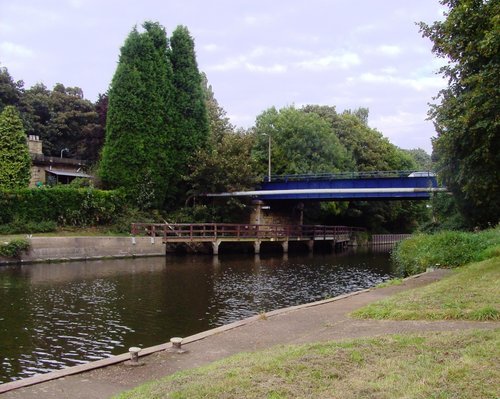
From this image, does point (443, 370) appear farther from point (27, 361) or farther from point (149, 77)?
point (149, 77)

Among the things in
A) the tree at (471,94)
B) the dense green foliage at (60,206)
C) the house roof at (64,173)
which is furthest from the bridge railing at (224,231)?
the tree at (471,94)

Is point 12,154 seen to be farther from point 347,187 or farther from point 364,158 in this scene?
point 364,158

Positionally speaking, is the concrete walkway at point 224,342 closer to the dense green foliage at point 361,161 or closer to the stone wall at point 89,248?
the stone wall at point 89,248

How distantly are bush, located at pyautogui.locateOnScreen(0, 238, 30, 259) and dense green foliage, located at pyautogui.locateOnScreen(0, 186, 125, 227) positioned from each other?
4497 mm

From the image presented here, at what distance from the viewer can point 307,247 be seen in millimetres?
49500

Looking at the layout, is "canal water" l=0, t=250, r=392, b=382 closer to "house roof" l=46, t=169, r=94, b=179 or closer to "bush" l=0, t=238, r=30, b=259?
"bush" l=0, t=238, r=30, b=259

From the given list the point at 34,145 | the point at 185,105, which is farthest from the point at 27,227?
the point at 34,145

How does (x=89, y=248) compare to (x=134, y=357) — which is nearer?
(x=134, y=357)

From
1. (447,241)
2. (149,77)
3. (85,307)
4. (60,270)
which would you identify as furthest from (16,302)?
(149,77)

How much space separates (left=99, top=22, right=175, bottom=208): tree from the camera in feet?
132

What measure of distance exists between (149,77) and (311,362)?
1492 inches

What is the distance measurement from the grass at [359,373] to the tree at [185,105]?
36.0m

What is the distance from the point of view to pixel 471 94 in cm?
1576

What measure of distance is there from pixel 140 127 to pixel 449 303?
33630 mm
